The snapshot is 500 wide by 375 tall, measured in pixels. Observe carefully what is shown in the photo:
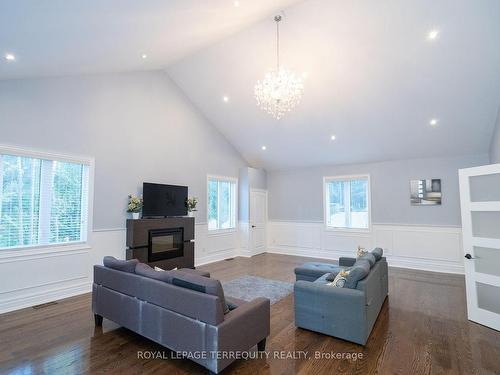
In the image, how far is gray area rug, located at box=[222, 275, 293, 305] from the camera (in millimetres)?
4546

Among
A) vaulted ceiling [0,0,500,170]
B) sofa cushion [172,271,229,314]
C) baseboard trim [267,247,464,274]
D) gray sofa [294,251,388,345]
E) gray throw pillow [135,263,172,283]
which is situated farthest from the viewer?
baseboard trim [267,247,464,274]

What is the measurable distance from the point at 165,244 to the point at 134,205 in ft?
3.76

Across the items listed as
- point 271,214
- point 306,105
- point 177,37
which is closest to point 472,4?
point 306,105

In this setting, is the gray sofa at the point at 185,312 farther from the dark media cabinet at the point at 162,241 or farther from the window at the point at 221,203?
the window at the point at 221,203

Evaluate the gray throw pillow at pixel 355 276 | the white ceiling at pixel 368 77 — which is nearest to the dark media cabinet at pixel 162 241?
the white ceiling at pixel 368 77

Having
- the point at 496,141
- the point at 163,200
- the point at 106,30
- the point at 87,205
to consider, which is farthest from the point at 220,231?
the point at 496,141

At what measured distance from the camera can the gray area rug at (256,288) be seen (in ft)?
14.9

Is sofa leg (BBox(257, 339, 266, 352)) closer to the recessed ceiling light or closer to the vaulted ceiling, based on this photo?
the vaulted ceiling

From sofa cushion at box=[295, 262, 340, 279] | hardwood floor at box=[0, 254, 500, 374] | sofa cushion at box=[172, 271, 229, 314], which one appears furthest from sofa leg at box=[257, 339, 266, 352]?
sofa cushion at box=[295, 262, 340, 279]

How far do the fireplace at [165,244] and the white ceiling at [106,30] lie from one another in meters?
3.33

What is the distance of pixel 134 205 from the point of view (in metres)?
5.45

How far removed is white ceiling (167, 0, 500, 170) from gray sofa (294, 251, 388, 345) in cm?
347

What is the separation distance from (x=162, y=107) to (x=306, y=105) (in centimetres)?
333

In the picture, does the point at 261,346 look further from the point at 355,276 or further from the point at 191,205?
the point at 191,205
